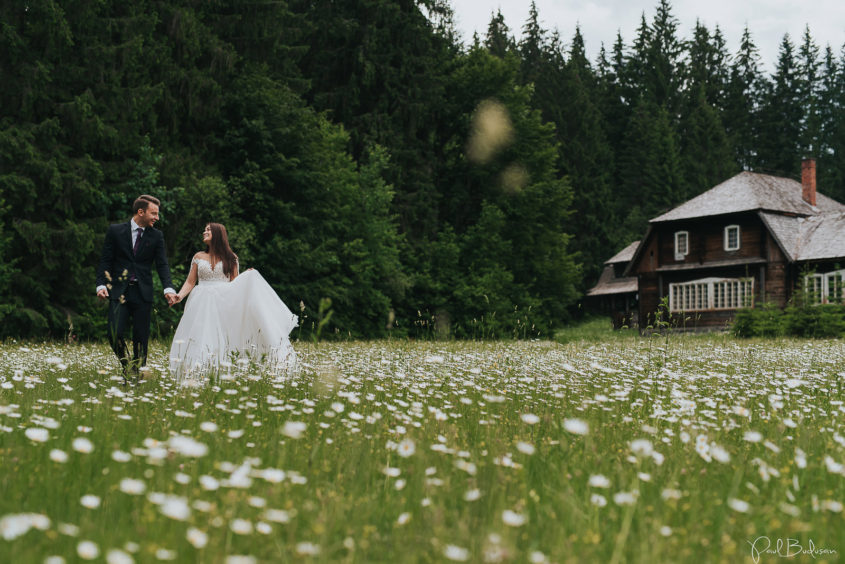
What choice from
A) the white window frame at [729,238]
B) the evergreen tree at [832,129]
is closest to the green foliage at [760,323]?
the white window frame at [729,238]

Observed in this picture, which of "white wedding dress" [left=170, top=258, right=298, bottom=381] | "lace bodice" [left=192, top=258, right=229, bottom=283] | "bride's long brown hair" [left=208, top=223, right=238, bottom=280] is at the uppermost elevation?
"bride's long brown hair" [left=208, top=223, right=238, bottom=280]

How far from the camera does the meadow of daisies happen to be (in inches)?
104

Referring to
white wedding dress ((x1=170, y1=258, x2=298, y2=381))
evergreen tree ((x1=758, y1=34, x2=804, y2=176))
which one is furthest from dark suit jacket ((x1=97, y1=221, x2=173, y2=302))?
evergreen tree ((x1=758, y1=34, x2=804, y2=176))

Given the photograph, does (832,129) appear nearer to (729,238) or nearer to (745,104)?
(745,104)

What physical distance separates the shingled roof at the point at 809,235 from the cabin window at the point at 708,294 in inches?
107

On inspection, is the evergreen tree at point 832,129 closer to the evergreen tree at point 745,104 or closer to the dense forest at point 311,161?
the evergreen tree at point 745,104

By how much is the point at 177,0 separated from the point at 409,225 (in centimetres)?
1505

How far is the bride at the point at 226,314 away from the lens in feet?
29.3

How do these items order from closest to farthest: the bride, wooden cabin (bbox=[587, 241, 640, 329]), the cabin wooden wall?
1. the bride
2. the cabin wooden wall
3. wooden cabin (bbox=[587, 241, 640, 329])

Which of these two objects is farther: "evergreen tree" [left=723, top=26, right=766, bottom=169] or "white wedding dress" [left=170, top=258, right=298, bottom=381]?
"evergreen tree" [left=723, top=26, right=766, bottom=169]

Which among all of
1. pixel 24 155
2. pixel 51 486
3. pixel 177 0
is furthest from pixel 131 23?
pixel 51 486

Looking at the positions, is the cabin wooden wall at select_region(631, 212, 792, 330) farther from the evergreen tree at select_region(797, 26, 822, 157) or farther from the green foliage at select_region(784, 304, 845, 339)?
the evergreen tree at select_region(797, 26, 822, 157)

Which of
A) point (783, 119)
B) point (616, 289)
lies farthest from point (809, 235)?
point (783, 119)

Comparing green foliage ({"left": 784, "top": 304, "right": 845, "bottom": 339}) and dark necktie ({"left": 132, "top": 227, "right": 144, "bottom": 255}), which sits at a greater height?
dark necktie ({"left": 132, "top": 227, "right": 144, "bottom": 255})
